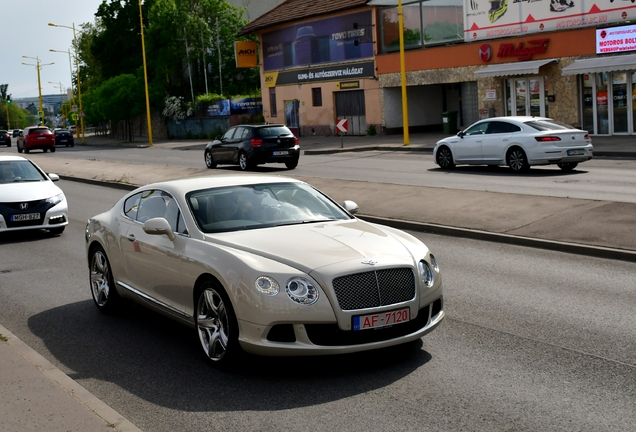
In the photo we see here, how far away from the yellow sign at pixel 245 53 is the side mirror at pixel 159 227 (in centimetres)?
5555

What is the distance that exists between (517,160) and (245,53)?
42273 millimetres

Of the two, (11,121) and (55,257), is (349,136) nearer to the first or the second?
(55,257)

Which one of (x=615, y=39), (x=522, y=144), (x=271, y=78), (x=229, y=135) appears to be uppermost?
(x=271, y=78)

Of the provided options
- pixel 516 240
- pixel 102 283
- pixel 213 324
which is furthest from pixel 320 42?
pixel 213 324

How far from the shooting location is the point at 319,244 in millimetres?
6496

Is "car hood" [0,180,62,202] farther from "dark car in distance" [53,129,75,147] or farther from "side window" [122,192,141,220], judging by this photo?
"dark car in distance" [53,129,75,147]

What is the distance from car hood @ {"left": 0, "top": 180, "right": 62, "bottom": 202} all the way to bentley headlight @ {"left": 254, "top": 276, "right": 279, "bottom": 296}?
10.4 meters

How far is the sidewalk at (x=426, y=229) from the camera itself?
209 inches

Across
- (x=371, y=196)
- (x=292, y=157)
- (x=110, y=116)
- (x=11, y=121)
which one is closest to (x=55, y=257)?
(x=371, y=196)

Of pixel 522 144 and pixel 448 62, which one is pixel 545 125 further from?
pixel 448 62

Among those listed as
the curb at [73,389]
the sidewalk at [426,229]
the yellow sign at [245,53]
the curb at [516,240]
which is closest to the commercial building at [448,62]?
the yellow sign at [245,53]


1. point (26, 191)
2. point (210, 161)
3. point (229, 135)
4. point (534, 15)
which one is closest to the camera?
point (26, 191)

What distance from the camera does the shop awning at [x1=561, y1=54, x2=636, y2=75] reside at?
31.1 metres

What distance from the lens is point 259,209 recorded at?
24.3ft
